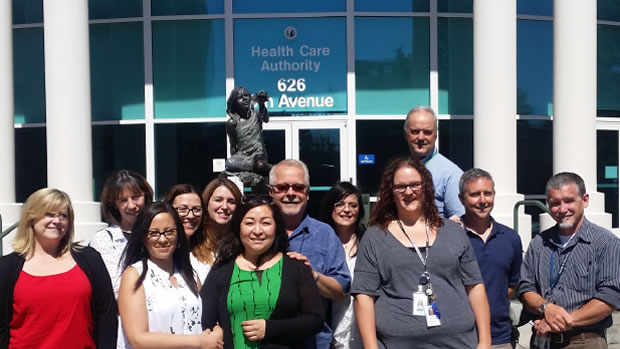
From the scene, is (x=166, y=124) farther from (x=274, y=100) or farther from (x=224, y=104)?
(x=274, y=100)

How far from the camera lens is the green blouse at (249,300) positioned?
369cm

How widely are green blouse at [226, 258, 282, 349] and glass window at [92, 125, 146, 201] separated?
10.6m

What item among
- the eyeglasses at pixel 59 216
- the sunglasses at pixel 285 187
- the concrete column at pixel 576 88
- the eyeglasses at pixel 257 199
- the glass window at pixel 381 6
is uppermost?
the glass window at pixel 381 6

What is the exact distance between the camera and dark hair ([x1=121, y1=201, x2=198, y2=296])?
3.79 meters

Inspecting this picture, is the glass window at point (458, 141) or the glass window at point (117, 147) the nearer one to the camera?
the glass window at point (458, 141)

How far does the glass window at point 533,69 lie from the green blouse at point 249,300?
1090cm

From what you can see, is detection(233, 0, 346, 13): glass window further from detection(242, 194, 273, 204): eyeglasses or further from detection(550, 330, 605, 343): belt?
detection(550, 330, 605, 343): belt

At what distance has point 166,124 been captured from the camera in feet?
45.0

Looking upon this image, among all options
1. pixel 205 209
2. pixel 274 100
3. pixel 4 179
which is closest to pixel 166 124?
pixel 274 100

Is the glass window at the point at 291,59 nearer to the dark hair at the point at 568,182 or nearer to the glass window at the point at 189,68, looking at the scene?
the glass window at the point at 189,68

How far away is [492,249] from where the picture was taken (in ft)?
14.2

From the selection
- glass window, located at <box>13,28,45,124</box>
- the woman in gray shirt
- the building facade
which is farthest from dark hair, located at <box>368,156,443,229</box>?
glass window, located at <box>13,28,45,124</box>

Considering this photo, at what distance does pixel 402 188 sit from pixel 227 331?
1204 millimetres

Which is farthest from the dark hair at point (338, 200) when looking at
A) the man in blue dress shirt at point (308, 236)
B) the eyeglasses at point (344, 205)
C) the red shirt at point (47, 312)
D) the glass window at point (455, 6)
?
the glass window at point (455, 6)
